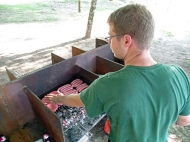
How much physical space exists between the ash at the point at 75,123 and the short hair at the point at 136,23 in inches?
64.2

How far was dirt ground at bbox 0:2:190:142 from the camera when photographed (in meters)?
4.34

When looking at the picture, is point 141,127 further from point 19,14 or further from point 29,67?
point 19,14

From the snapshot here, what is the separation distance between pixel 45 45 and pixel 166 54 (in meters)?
4.50

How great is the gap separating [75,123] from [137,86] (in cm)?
166

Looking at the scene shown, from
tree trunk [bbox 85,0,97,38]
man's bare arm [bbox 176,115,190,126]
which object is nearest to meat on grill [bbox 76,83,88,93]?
man's bare arm [bbox 176,115,190,126]

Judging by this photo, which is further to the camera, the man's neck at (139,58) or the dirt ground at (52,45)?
the dirt ground at (52,45)

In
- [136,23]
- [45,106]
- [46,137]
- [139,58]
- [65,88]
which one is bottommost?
[46,137]

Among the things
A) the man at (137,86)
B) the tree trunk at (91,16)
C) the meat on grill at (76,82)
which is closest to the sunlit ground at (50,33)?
the tree trunk at (91,16)

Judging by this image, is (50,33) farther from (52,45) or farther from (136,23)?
(136,23)

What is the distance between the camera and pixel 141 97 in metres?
0.90

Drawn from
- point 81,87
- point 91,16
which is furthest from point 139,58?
point 91,16

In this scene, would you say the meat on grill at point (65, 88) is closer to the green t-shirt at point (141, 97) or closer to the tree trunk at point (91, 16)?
the green t-shirt at point (141, 97)

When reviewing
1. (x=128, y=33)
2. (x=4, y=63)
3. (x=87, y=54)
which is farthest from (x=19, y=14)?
(x=128, y=33)

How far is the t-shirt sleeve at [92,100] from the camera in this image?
3.41 ft
